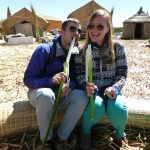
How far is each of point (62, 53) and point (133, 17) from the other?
20.6m

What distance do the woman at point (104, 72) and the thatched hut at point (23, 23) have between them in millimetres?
17099

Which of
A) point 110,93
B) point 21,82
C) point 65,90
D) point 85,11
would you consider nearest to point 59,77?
point 65,90

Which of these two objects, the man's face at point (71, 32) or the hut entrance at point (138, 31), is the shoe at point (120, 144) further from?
the hut entrance at point (138, 31)

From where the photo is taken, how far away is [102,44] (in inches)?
111

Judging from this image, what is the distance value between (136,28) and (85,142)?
805 inches

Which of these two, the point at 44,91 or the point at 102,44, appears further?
the point at 102,44

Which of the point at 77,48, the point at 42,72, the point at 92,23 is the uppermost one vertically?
the point at 92,23

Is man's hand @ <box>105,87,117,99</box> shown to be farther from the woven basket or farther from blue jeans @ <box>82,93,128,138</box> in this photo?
the woven basket

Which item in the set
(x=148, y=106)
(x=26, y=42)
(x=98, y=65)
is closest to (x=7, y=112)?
(x=98, y=65)

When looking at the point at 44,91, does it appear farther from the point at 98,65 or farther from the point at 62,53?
the point at 98,65

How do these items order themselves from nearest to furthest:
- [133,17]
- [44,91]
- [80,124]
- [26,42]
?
[44,91]
[80,124]
[26,42]
[133,17]

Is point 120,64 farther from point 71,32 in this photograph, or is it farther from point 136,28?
point 136,28

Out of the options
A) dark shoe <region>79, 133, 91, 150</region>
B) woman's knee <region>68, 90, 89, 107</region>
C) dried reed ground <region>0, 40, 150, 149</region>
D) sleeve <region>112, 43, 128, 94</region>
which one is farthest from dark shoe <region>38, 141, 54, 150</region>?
dried reed ground <region>0, 40, 150, 149</region>

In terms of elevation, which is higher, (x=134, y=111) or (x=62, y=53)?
(x=62, y=53)
